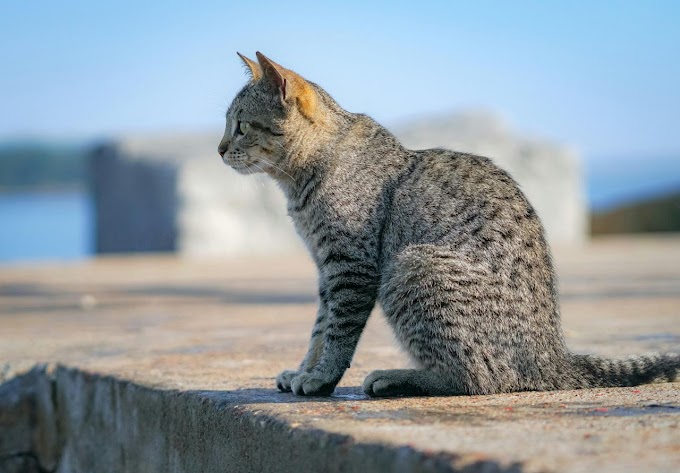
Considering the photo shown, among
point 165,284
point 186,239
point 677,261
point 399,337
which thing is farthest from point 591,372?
point 186,239

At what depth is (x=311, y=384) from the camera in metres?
3.18

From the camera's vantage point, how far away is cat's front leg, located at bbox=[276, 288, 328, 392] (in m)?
3.31

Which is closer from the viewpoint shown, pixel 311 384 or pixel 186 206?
pixel 311 384

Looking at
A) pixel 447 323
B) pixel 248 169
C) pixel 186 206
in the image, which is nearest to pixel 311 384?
pixel 447 323

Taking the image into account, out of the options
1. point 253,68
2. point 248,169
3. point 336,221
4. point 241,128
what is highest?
point 253,68

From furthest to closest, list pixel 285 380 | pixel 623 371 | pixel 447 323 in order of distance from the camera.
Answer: pixel 285 380
pixel 623 371
pixel 447 323

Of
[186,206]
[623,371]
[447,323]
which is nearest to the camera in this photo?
[447,323]

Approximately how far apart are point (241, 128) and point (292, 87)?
274mm

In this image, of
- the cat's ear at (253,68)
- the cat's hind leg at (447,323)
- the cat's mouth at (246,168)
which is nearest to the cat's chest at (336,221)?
the cat's hind leg at (447,323)

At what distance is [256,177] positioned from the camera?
4207mm

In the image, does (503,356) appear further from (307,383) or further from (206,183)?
(206,183)

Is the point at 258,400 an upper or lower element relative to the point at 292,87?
lower

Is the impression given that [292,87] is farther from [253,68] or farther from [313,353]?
[313,353]

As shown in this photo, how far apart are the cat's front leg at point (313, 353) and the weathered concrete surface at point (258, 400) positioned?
0.07 meters
